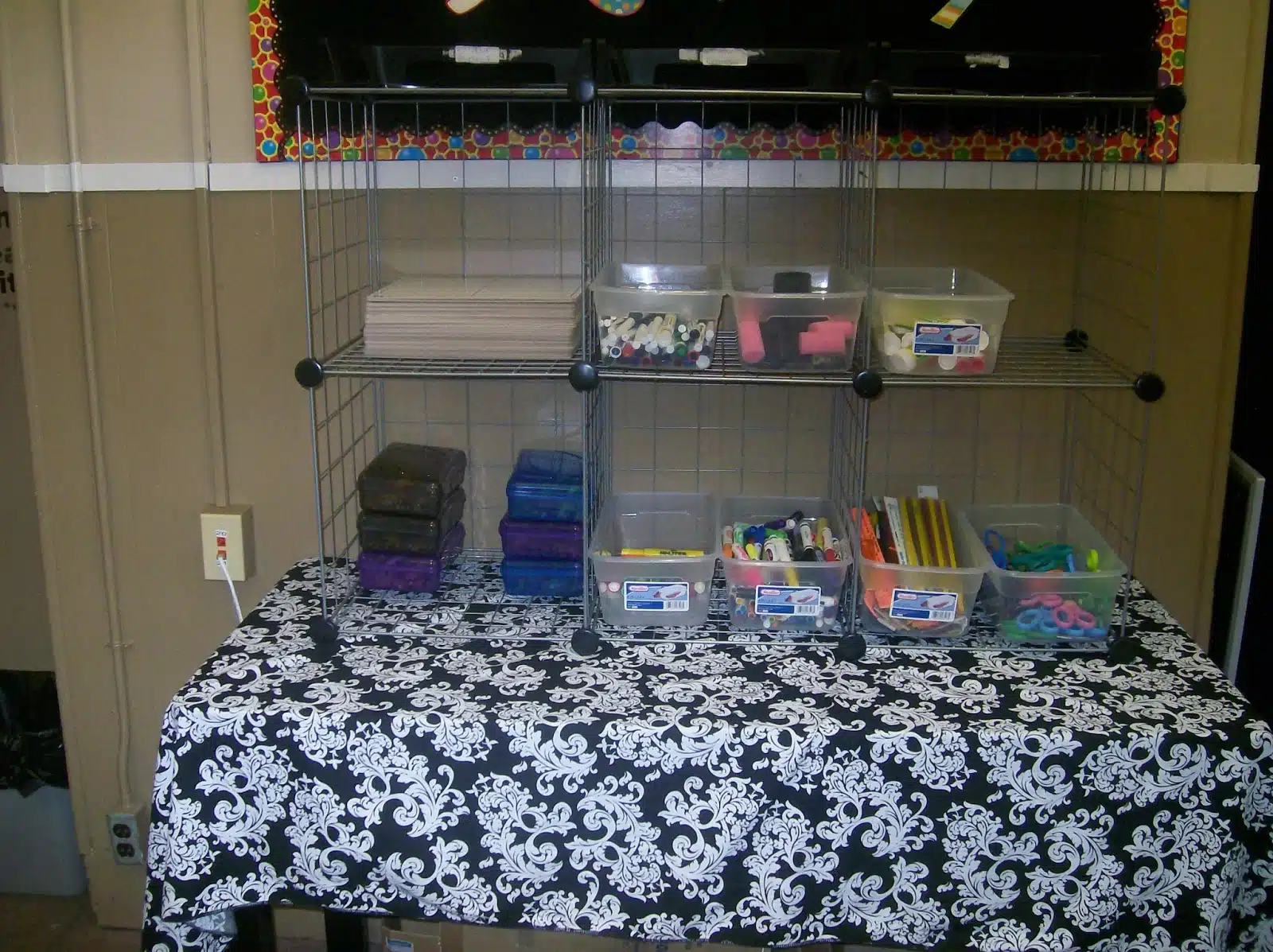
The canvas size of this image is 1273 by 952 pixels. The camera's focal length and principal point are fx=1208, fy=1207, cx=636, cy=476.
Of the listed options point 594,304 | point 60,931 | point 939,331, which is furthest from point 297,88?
point 60,931

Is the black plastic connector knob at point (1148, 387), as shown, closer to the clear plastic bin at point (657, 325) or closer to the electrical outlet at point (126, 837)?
the clear plastic bin at point (657, 325)

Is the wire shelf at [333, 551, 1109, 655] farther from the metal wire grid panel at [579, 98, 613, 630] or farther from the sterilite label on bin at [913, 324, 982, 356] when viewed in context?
the sterilite label on bin at [913, 324, 982, 356]

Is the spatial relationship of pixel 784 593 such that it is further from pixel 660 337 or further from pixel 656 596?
pixel 660 337

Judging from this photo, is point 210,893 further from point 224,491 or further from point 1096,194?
point 1096,194

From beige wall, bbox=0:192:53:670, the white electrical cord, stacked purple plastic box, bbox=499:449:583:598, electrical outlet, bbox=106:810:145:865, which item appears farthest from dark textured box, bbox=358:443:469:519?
beige wall, bbox=0:192:53:670

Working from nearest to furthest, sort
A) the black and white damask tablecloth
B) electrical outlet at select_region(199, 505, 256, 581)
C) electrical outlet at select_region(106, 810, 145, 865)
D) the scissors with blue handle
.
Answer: the black and white damask tablecloth, the scissors with blue handle, electrical outlet at select_region(199, 505, 256, 581), electrical outlet at select_region(106, 810, 145, 865)

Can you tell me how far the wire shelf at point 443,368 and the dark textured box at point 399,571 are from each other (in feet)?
1.05

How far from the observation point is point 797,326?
5.62 feet

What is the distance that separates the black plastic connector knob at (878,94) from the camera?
5.12ft

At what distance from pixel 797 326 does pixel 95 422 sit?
133 centimetres

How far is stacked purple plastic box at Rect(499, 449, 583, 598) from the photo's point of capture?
1.93m

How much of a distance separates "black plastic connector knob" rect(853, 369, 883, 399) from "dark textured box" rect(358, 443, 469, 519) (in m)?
0.70

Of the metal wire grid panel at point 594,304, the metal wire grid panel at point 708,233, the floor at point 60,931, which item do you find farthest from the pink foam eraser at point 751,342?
the floor at point 60,931

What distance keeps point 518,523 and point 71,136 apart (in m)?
1.05
